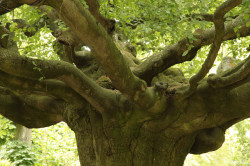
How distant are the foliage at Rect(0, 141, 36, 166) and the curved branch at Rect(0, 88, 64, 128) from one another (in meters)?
5.88

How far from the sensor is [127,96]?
4469 mm

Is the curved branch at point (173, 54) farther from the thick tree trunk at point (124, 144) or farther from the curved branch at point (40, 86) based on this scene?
the curved branch at point (40, 86)

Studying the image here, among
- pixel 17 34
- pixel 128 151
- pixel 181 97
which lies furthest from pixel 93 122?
pixel 17 34

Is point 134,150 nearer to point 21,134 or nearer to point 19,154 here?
point 19,154

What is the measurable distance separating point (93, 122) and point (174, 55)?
6.10 feet

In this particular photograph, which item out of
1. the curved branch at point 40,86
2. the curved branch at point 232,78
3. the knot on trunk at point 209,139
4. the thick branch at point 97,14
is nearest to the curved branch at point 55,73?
the curved branch at point 40,86

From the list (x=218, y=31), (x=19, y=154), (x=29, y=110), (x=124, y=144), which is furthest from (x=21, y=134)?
(x=218, y=31)

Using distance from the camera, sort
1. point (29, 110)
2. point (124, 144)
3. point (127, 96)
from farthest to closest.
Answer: point (29, 110), point (124, 144), point (127, 96)

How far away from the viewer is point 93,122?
5.36 metres

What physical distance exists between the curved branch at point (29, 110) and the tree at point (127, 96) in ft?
0.06

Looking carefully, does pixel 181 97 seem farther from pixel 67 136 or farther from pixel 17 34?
pixel 67 136

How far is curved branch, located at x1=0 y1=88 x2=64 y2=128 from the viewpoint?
5863mm

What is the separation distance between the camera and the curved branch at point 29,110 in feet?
19.2

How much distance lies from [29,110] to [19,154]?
6240 mm
